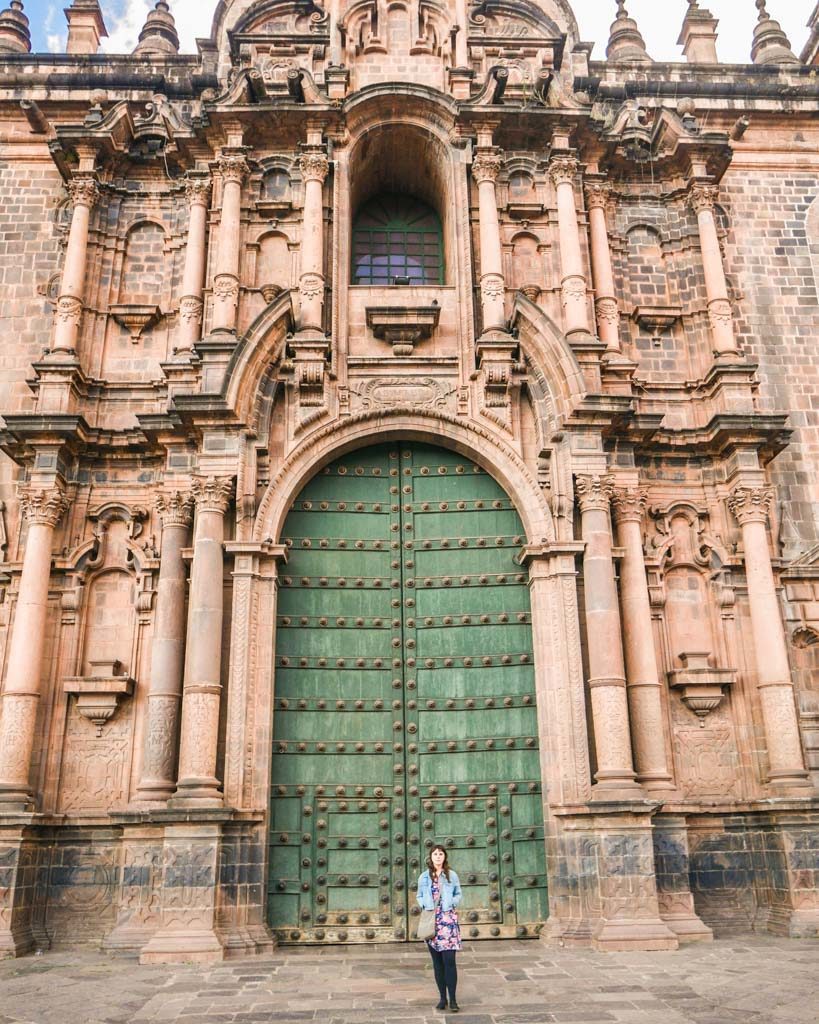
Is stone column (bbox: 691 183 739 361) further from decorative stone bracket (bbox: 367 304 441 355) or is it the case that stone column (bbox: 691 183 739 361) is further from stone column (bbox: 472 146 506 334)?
decorative stone bracket (bbox: 367 304 441 355)

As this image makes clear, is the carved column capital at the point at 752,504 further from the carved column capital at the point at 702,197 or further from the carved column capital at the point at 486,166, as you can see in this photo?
the carved column capital at the point at 486,166

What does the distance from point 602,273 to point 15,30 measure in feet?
39.4

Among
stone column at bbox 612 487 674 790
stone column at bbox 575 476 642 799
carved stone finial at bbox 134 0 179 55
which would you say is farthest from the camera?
carved stone finial at bbox 134 0 179 55

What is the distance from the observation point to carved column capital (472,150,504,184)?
590 inches

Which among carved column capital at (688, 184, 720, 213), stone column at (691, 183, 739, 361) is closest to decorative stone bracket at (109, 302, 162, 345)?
stone column at (691, 183, 739, 361)

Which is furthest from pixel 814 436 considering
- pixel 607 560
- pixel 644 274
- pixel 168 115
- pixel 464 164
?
pixel 168 115

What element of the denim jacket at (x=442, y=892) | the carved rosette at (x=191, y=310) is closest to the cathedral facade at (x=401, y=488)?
the carved rosette at (x=191, y=310)

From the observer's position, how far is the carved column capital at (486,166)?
49.2 ft

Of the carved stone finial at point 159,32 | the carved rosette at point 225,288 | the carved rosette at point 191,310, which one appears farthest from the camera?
the carved stone finial at point 159,32

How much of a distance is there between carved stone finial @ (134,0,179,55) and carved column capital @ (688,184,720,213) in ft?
32.3

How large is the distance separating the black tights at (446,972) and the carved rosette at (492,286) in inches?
364

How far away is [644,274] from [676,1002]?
1120 cm

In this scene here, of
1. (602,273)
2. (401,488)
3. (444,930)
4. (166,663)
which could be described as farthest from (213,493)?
(602,273)

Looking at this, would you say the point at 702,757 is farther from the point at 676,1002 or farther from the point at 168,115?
the point at 168,115
